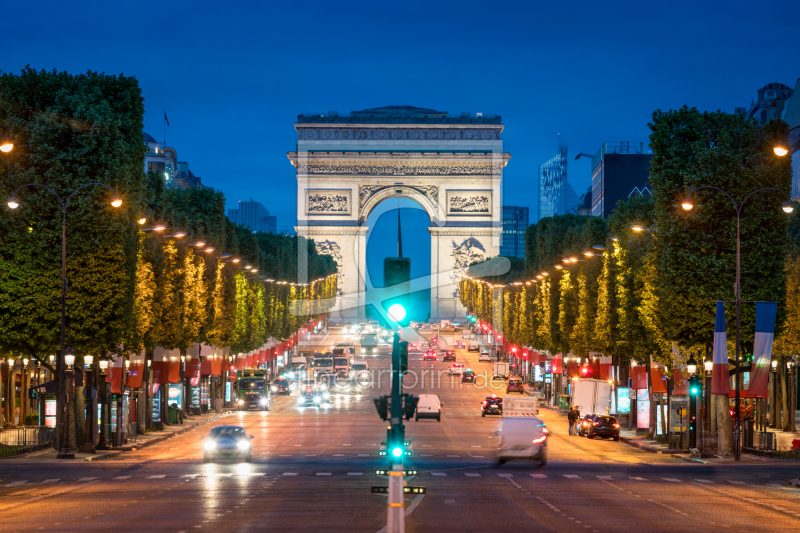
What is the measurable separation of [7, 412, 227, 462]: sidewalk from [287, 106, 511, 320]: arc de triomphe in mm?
105791

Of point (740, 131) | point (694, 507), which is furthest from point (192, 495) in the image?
point (740, 131)

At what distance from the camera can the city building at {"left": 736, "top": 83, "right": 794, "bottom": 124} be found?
105 metres

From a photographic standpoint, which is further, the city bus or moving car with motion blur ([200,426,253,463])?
the city bus

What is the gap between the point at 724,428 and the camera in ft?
147

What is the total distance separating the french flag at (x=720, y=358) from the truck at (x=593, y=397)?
18.3 metres

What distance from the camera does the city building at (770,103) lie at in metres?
105

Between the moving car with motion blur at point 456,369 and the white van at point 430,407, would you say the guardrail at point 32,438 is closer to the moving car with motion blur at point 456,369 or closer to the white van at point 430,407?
the white van at point 430,407

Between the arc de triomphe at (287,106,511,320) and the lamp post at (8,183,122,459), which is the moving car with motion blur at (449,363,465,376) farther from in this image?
the lamp post at (8,183,122,459)

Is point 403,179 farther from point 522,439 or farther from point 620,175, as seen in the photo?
point 522,439

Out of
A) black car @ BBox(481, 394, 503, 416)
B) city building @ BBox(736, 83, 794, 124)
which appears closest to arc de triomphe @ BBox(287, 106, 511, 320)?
city building @ BBox(736, 83, 794, 124)

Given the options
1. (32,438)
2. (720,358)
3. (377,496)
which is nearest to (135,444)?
(32,438)

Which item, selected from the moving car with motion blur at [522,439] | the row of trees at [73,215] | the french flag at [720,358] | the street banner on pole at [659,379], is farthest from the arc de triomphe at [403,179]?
the moving car with motion blur at [522,439]

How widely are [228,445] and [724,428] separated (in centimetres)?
1947

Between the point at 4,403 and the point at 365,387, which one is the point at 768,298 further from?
the point at 365,387
